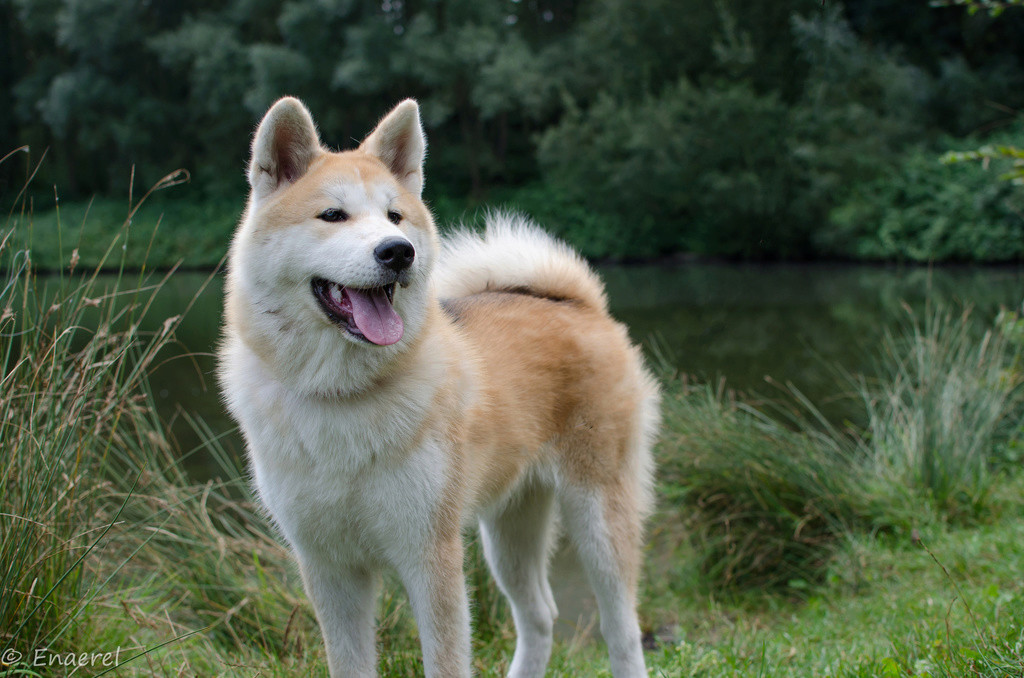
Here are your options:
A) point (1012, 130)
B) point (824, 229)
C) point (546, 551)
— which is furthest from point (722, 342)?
point (1012, 130)

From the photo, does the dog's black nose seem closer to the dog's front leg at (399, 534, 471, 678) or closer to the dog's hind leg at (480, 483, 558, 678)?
the dog's front leg at (399, 534, 471, 678)

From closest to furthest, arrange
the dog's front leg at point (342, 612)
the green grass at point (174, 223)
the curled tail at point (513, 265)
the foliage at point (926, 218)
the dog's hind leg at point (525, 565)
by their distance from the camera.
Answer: the dog's front leg at point (342, 612) → the dog's hind leg at point (525, 565) → the curled tail at point (513, 265) → the foliage at point (926, 218) → the green grass at point (174, 223)

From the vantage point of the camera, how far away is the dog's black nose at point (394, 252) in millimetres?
2154

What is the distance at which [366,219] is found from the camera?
7.55ft

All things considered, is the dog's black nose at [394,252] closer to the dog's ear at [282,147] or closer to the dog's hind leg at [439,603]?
the dog's ear at [282,147]

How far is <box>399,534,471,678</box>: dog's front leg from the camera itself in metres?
2.39

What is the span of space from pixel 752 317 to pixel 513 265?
11549 millimetres

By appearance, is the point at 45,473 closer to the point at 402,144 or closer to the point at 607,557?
the point at 402,144

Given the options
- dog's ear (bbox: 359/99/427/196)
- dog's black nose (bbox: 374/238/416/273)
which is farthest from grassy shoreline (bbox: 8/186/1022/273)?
dog's black nose (bbox: 374/238/416/273)

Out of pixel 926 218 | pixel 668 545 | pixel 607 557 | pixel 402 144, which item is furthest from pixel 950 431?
pixel 926 218

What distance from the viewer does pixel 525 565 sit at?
10.7 feet

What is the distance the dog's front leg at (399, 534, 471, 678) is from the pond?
294 cm

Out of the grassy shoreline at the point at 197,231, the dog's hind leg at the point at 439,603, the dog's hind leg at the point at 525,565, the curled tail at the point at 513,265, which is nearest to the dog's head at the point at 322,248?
the dog's hind leg at the point at 439,603

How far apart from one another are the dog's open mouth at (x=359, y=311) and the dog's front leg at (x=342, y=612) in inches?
30.7
